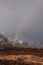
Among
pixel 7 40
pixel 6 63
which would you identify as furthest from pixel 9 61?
pixel 7 40

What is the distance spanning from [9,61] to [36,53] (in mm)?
2984

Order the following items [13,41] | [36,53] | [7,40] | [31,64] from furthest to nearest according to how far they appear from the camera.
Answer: [7,40] → [13,41] → [36,53] → [31,64]

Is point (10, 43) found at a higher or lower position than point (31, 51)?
higher

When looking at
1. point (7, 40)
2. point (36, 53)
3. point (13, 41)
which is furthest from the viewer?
point (7, 40)

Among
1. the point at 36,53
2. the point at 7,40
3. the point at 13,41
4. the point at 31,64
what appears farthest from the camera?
the point at 7,40

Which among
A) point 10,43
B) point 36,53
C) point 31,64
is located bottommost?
point 31,64

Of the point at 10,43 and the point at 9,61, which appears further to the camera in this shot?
the point at 10,43

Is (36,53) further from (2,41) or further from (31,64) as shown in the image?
(2,41)

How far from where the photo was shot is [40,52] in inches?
464

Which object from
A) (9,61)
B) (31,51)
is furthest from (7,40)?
(9,61)

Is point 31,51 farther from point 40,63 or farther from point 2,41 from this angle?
point 2,41

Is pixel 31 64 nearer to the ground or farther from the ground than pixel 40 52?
nearer to the ground

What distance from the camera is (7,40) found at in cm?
2041

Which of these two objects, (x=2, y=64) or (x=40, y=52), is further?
(x=40, y=52)
